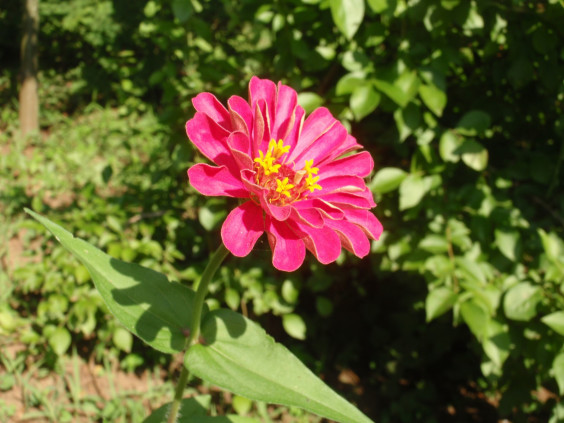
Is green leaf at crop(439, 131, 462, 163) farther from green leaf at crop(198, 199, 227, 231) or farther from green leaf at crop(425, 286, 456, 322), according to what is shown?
green leaf at crop(198, 199, 227, 231)

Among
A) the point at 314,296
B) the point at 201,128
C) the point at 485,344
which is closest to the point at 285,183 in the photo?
the point at 201,128

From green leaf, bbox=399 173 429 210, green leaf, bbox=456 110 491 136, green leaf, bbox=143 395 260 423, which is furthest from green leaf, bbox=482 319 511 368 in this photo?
green leaf, bbox=143 395 260 423

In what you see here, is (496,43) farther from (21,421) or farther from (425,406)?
(21,421)

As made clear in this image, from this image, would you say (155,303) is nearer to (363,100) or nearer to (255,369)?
(255,369)

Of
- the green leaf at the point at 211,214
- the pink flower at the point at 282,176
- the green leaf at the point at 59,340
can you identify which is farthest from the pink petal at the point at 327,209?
the green leaf at the point at 59,340

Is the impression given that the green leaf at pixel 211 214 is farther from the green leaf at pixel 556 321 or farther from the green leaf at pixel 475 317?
the green leaf at pixel 556 321

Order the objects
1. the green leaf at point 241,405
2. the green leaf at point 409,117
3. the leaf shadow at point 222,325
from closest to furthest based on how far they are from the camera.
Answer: the leaf shadow at point 222,325, the green leaf at point 409,117, the green leaf at point 241,405
